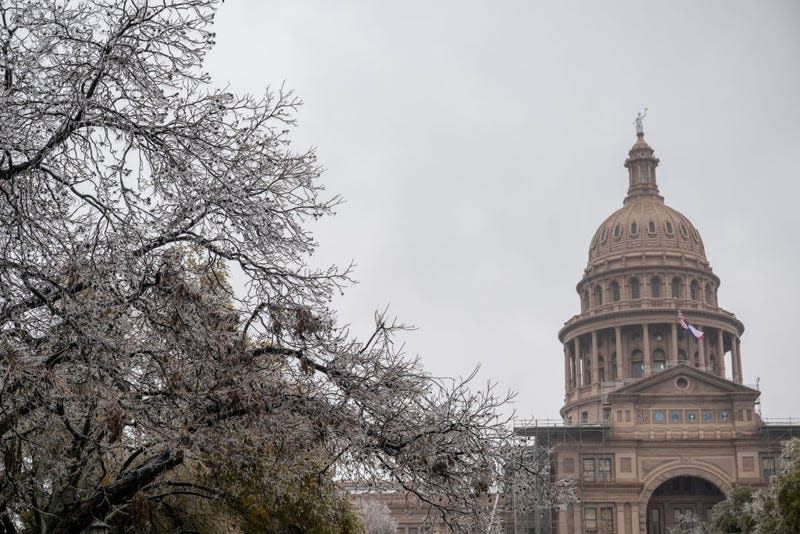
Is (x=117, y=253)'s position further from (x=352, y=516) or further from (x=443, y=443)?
(x=352, y=516)

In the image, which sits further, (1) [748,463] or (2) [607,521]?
(2) [607,521]

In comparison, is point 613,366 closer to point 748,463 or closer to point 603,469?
point 603,469

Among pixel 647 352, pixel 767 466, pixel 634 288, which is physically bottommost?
pixel 767 466

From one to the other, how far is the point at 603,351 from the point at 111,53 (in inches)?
4049

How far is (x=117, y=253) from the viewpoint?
34.4 ft

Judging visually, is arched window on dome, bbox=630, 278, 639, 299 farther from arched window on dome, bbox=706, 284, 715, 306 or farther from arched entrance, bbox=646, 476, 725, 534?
arched entrance, bbox=646, 476, 725, 534

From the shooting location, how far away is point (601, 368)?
110 m

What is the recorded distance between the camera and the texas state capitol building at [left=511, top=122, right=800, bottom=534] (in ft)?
301

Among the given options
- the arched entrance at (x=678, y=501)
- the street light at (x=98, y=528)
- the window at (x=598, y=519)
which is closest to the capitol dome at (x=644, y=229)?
the arched entrance at (x=678, y=501)

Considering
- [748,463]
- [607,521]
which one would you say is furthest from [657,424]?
[607,521]

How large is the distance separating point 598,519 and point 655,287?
28.8 m

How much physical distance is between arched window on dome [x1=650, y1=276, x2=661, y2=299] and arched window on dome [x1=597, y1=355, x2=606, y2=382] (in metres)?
8.13

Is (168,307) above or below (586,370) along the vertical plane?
below

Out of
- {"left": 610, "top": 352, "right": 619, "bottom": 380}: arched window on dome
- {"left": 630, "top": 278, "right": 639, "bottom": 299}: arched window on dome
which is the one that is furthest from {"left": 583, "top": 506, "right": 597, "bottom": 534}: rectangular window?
{"left": 630, "top": 278, "right": 639, "bottom": 299}: arched window on dome
